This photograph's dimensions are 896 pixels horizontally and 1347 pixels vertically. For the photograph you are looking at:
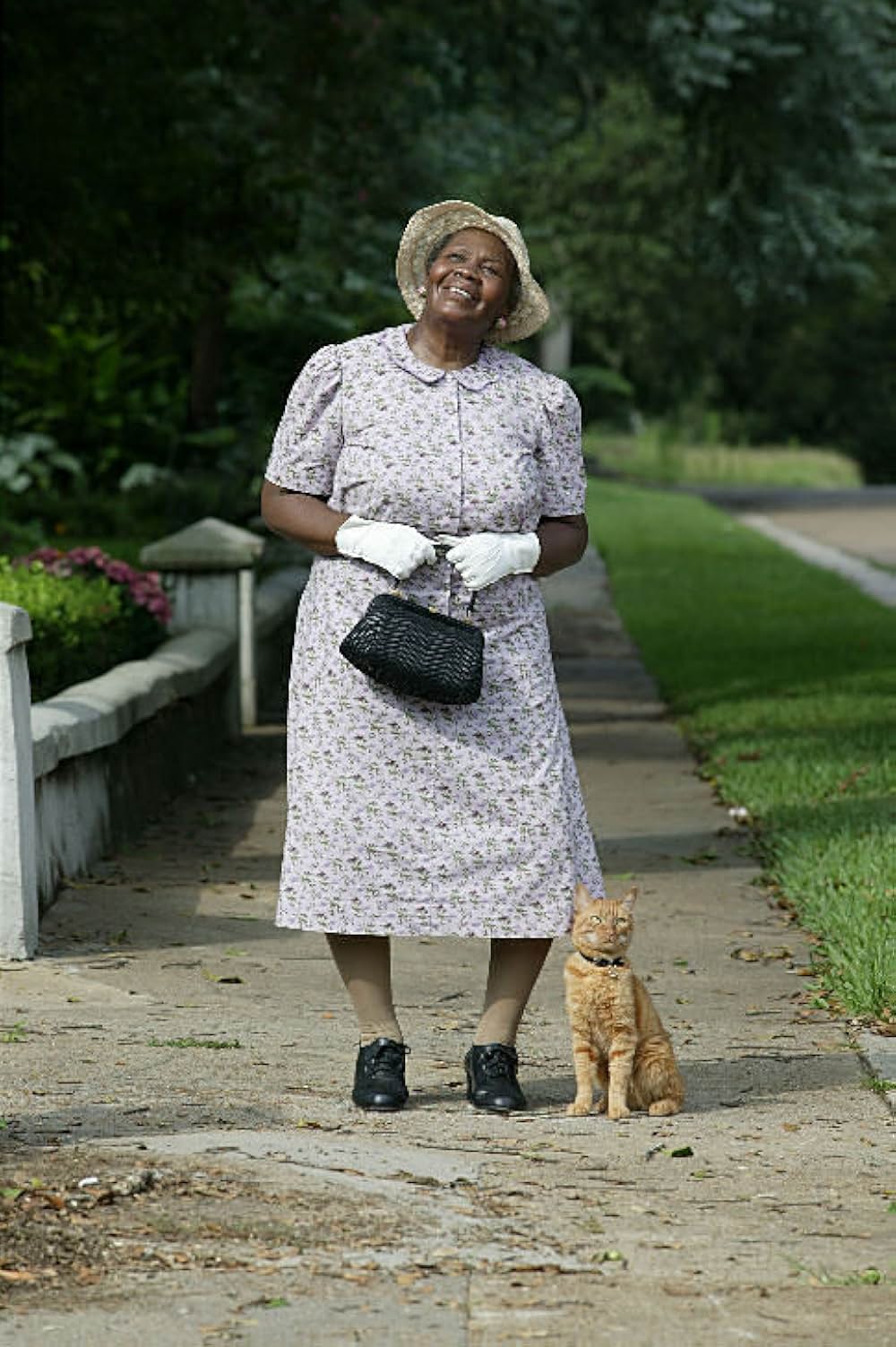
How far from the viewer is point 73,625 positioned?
11789 mm

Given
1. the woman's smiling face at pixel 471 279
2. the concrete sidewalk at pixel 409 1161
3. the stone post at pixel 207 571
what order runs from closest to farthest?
the concrete sidewalk at pixel 409 1161 < the woman's smiling face at pixel 471 279 < the stone post at pixel 207 571

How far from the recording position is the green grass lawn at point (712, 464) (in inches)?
2111

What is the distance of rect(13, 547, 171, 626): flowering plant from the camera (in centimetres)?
1354

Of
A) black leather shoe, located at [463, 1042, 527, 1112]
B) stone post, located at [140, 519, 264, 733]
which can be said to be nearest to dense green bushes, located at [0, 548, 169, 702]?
stone post, located at [140, 519, 264, 733]

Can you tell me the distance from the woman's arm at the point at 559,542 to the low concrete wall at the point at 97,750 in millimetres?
2375

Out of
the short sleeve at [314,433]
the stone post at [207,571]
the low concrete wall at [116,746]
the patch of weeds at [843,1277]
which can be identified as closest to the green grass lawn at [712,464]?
the stone post at [207,571]

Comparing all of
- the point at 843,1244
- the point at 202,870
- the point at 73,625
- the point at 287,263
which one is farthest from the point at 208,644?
the point at 287,263

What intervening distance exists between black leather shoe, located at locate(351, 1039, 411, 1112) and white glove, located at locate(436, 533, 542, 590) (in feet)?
3.55

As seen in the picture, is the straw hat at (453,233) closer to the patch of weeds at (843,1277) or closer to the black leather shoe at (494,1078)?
the black leather shoe at (494,1078)

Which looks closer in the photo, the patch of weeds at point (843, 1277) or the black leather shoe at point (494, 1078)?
the patch of weeds at point (843, 1277)

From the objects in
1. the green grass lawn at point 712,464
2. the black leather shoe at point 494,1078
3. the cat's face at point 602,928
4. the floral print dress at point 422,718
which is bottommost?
the green grass lawn at point 712,464

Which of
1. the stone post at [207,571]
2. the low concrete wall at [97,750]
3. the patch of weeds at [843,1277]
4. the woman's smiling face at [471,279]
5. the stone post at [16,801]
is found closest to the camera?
the patch of weeds at [843,1277]

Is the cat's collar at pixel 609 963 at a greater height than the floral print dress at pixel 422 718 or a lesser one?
lesser

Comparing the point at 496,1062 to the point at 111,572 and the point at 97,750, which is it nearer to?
the point at 97,750
